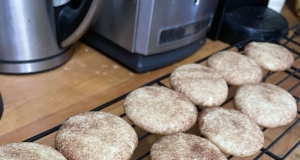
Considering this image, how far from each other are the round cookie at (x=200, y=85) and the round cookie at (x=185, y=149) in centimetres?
11

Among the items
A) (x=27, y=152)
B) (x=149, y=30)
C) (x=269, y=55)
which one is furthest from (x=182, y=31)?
(x=27, y=152)

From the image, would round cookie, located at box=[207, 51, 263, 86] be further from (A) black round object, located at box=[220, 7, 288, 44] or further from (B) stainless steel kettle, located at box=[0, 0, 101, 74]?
(B) stainless steel kettle, located at box=[0, 0, 101, 74]

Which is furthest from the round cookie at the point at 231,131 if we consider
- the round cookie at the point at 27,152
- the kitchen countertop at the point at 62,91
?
the round cookie at the point at 27,152

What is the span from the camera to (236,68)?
736 millimetres

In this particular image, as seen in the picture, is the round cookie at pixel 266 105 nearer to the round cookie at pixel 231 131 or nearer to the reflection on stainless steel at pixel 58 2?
the round cookie at pixel 231 131

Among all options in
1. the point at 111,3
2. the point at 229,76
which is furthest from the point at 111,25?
the point at 229,76

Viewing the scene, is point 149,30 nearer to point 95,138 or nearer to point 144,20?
point 144,20

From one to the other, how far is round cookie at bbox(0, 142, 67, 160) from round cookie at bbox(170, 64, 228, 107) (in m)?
0.29

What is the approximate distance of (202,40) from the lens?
0.93m

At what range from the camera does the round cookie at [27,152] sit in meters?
0.45

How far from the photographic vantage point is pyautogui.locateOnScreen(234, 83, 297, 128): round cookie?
24.6 inches

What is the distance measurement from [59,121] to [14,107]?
3.9 inches

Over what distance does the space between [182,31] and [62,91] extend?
1.03ft

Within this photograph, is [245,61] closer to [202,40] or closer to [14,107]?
[202,40]
